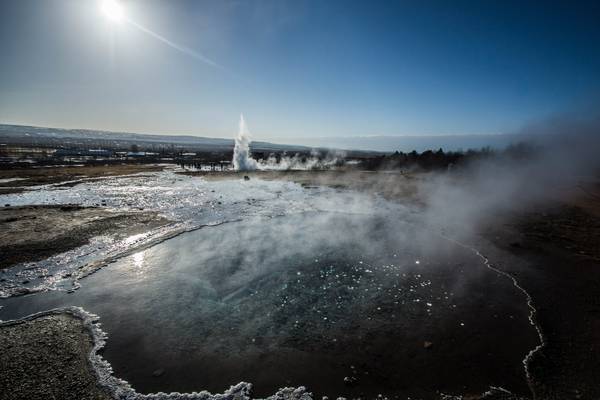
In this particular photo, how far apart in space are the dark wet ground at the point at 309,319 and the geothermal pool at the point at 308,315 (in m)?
0.03

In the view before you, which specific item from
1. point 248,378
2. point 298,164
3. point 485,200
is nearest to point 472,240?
point 485,200

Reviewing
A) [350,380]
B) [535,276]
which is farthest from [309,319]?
[535,276]

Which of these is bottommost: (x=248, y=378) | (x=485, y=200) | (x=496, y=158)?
(x=248, y=378)

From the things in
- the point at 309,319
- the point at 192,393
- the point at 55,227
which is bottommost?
the point at 192,393

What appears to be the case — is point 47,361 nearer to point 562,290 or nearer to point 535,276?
point 562,290

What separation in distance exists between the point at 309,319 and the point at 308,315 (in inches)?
7.9

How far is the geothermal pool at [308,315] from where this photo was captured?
21.0 feet

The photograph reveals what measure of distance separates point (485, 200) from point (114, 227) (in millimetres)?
27830

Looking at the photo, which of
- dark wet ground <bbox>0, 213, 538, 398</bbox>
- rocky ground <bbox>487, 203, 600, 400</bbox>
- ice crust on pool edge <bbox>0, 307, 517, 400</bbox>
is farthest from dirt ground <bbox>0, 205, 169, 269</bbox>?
rocky ground <bbox>487, 203, 600, 400</bbox>

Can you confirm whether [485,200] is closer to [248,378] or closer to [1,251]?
[248,378]

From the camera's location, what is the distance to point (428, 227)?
707 inches

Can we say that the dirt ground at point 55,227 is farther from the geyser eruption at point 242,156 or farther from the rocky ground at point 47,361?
the geyser eruption at point 242,156

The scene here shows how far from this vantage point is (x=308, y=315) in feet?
28.1

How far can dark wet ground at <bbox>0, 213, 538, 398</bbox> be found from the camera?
21.0 ft
